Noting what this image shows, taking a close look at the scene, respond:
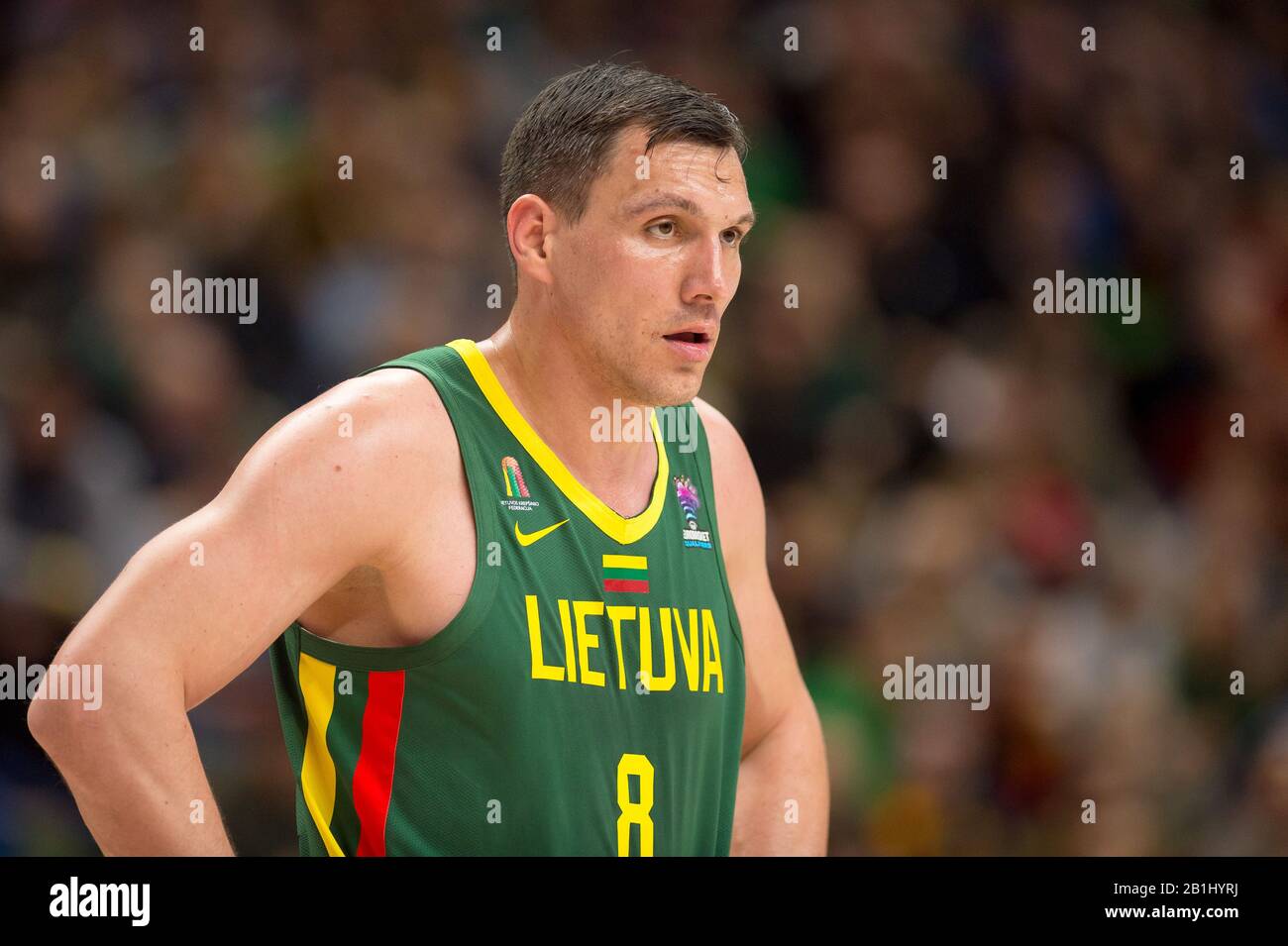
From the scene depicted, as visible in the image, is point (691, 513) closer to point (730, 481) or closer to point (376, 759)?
point (730, 481)

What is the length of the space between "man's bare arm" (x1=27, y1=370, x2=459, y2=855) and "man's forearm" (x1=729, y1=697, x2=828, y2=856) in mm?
1059

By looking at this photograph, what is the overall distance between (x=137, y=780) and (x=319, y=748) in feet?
1.25

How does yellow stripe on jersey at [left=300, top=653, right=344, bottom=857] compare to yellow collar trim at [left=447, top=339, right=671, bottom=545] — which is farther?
yellow collar trim at [left=447, top=339, right=671, bottom=545]

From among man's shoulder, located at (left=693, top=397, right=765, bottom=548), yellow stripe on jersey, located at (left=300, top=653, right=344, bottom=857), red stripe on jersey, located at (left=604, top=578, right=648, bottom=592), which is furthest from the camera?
man's shoulder, located at (left=693, top=397, right=765, bottom=548)

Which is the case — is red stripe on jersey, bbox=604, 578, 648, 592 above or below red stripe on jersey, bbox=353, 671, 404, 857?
above

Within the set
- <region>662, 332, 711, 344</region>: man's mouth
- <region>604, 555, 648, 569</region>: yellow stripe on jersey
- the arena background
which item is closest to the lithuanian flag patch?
<region>604, 555, 648, 569</region>: yellow stripe on jersey

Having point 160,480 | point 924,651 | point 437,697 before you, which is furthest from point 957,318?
point 437,697

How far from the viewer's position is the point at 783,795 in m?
2.94

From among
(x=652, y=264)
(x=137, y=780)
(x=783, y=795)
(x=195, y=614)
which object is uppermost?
(x=652, y=264)

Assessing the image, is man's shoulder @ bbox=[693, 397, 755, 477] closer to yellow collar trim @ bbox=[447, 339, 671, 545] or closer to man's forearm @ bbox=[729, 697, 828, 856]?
yellow collar trim @ bbox=[447, 339, 671, 545]

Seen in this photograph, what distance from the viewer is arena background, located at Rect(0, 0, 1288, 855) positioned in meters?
4.56

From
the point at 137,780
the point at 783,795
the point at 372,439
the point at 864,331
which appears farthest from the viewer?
the point at 864,331

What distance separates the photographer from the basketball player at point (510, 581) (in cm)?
209

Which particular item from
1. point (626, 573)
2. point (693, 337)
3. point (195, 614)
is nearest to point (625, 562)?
point (626, 573)
